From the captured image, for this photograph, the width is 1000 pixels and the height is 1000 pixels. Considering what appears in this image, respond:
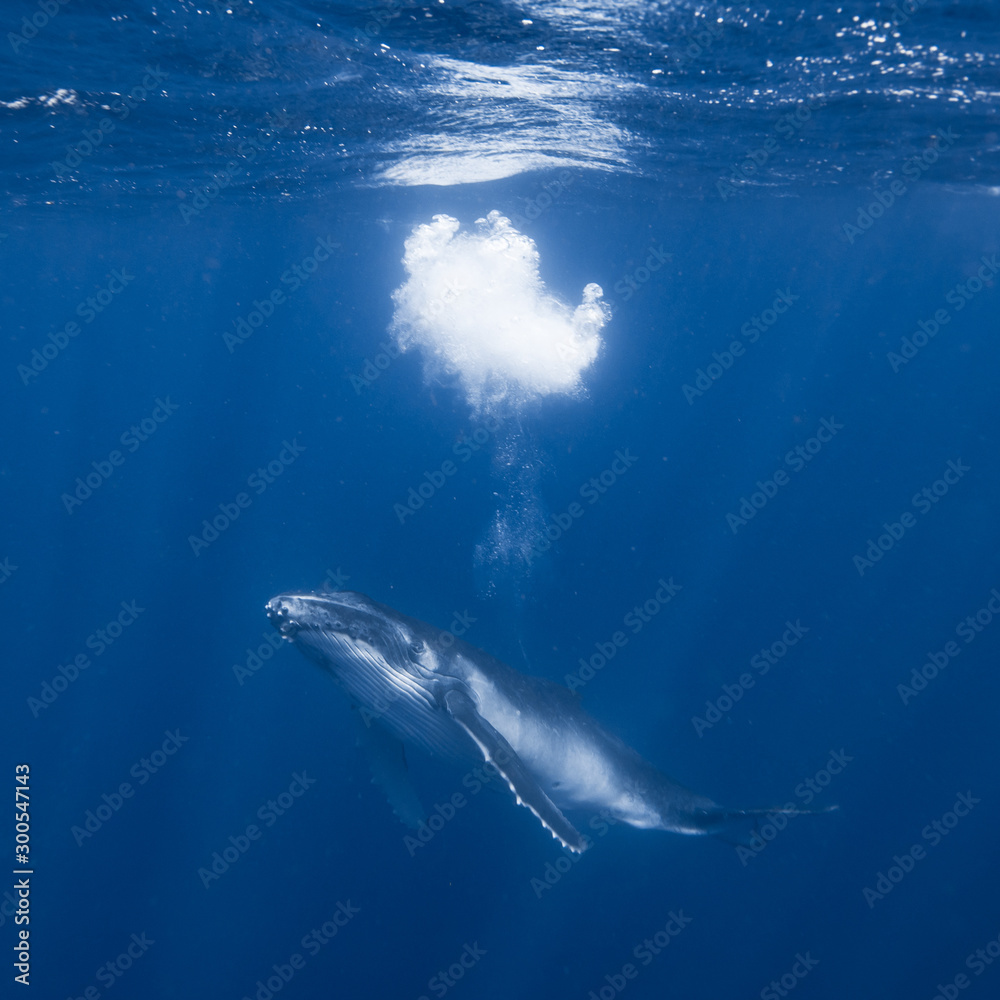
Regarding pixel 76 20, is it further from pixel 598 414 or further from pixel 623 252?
pixel 598 414

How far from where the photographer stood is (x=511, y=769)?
19.9 feet

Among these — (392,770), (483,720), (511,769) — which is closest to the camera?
(511,769)

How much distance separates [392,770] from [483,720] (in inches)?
102

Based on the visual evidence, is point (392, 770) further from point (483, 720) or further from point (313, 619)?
point (313, 619)

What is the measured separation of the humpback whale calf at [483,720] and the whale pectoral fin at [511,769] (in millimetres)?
12

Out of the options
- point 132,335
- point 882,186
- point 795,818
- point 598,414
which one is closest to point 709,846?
point 795,818

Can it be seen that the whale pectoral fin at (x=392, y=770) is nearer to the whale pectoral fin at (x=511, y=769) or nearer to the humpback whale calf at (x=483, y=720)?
the humpback whale calf at (x=483, y=720)

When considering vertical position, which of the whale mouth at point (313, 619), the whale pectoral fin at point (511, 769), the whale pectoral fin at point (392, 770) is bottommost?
the whale pectoral fin at point (392, 770)

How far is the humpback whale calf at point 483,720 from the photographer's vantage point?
6.22 meters

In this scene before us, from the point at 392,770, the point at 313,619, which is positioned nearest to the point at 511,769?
the point at 313,619

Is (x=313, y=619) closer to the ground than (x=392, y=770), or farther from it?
farther from it

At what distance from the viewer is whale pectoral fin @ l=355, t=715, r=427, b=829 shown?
27.5 ft

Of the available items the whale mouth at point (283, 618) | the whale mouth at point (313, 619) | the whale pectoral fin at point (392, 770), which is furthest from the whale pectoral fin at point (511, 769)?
the whale pectoral fin at point (392, 770)

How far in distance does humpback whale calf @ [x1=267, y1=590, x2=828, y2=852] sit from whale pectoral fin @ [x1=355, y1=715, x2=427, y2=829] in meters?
0.02
